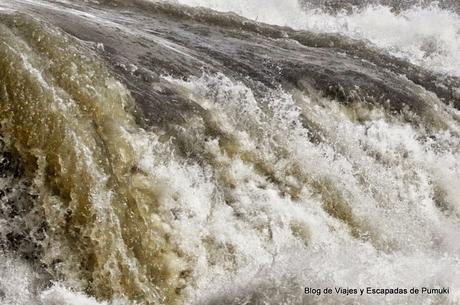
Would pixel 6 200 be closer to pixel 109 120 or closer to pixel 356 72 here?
pixel 109 120

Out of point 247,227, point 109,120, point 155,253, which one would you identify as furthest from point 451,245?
point 109,120

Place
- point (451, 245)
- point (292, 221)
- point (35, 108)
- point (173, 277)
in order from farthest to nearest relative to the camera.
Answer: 1. point (451, 245)
2. point (292, 221)
3. point (173, 277)
4. point (35, 108)

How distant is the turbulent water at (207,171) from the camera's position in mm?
4742

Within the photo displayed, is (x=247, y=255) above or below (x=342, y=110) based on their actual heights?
below

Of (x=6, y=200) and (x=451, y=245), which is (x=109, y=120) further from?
(x=451, y=245)

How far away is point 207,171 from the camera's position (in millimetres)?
5875

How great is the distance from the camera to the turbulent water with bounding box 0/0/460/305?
4.74 metres

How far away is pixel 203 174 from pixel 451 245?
296cm

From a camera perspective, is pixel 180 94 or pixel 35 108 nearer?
pixel 35 108

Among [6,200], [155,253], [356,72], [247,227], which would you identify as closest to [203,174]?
[247,227]

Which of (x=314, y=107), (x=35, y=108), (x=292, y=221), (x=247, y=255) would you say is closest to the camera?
(x=35, y=108)

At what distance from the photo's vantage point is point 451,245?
7023 mm

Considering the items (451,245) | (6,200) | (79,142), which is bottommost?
(451,245)

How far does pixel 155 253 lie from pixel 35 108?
1.42 metres
